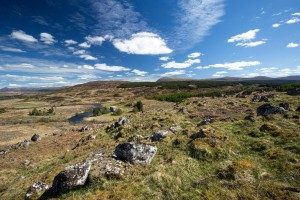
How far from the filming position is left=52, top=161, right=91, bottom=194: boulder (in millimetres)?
13914

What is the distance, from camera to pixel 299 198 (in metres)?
10.6

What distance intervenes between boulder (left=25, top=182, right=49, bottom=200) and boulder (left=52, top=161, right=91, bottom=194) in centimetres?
227

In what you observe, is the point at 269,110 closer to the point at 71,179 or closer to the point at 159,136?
the point at 159,136

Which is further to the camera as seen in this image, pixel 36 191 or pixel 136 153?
pixel 136 153

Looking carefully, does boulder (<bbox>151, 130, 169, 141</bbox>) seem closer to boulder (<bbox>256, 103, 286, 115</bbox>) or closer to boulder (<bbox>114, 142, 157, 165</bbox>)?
boulder (<bbox>114, 142, 157, 165</bbox>)

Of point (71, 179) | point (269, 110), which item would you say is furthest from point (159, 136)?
point (269, 110)

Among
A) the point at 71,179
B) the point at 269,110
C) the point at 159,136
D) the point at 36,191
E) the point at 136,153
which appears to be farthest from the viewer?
the point at 269,110

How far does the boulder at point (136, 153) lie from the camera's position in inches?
647

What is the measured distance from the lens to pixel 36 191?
15.6 metres

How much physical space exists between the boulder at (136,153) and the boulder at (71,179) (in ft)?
10.5

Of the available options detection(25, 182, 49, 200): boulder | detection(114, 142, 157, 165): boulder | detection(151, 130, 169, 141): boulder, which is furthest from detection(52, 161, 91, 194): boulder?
detection(151, 130, 169, 141): boulder

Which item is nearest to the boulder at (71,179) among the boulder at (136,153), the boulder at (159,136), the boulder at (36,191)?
the boulder at (36,191)

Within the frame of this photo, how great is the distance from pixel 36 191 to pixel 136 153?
841 centimetres

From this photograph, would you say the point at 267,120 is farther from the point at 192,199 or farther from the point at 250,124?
the point at 192,199
